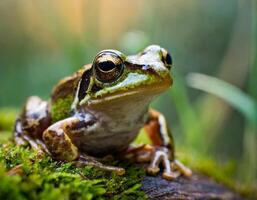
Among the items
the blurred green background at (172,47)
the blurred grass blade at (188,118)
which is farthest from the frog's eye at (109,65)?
the blurred green background at (172,47)

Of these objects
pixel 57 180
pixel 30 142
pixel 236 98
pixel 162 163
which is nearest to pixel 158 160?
pixel 162 163

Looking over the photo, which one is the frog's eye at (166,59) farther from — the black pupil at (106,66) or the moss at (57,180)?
the moss at (57,180)

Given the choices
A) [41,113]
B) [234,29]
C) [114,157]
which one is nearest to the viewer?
[114,157]

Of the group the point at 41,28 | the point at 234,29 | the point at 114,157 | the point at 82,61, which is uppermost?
the point at 41,28

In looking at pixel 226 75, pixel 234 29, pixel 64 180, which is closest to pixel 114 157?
pixel 64 180

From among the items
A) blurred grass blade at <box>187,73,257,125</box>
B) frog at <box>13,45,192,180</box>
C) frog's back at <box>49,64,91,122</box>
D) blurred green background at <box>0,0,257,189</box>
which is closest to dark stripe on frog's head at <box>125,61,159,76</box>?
frog at <box>13,45,192,180</box>

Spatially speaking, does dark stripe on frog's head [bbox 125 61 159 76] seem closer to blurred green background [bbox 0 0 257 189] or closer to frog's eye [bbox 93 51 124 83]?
frog's eye [bbox 93 51 124 83]

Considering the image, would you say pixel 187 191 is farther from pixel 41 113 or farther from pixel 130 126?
pixel 41 113
